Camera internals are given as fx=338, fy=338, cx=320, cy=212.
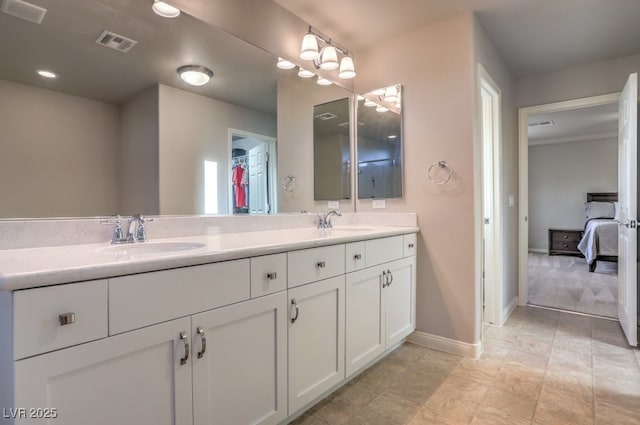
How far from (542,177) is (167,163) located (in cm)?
762

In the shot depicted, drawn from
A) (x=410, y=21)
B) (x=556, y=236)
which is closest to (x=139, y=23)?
(x=410, y=21)

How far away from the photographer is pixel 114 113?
4.89 feet

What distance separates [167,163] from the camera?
164 cm

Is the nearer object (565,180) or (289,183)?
(289,183)

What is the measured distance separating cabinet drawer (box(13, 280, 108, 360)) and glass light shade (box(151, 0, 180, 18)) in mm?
1360

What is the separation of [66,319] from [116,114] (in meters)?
1.02

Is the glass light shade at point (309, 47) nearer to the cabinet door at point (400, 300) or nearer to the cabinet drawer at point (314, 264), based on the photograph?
the cabinet drawer at point (314, 264)

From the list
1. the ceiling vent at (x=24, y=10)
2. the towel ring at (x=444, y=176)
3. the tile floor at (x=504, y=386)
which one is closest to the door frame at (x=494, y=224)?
the tile floor at (x=504, y=386)

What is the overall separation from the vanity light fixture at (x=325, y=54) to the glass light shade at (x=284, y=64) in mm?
109

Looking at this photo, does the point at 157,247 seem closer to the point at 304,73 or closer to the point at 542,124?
the point at 304,73

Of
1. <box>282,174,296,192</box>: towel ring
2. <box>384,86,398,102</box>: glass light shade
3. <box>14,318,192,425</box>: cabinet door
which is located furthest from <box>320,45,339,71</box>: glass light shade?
<box>14,318,192,425</box>: cabinet door

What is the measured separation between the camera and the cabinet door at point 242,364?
3.63 feet

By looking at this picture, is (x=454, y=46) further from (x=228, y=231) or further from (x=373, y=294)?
(x=228, y=231)

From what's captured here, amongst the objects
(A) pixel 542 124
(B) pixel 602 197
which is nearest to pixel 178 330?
(A) pixel 542 124
